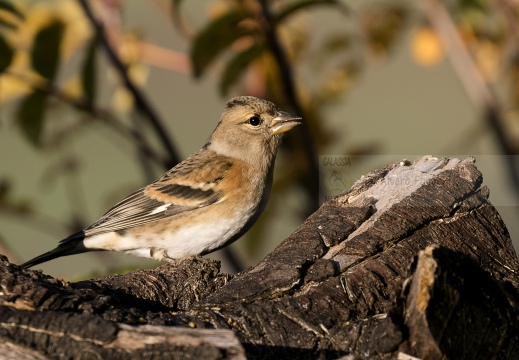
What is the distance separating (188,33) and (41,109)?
4.13ft

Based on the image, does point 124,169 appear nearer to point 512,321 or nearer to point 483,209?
point 483,209

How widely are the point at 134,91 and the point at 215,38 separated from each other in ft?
2.13

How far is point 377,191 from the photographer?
4.37 m

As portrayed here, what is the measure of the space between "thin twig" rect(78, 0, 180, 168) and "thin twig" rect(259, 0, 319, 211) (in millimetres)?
820

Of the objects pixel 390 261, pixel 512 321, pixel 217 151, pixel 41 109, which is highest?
pixel 41 109

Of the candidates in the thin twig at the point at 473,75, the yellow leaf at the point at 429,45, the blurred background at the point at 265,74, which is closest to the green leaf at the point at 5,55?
the blurred background at the point at 265,74

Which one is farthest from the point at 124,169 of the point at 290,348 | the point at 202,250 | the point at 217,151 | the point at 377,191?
the point at 290,348

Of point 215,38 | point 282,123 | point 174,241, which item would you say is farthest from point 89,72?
point 282,123

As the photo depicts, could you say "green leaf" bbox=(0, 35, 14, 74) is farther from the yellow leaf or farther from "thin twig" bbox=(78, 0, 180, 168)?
the yellow leaf

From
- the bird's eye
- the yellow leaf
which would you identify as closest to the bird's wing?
the bird's eye

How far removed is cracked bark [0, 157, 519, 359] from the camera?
2729mm

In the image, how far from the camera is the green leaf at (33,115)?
5.14 meters

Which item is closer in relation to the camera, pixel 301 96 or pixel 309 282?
pixel 309 282

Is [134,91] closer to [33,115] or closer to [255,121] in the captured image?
[33,115]
